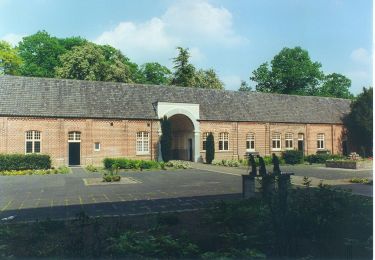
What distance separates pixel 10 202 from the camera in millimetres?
11734

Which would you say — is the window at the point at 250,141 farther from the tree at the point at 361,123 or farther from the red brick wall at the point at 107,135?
the tree at the point at 361,123

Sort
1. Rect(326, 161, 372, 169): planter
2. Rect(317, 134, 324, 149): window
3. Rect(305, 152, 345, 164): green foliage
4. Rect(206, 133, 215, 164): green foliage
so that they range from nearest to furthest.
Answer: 1. Rect(326, 161, 372, 169): planter
2. Rect(206, 133, 215, 164): green foliage
3. Rect(305, 152, 345, 164): green foliage
4. Rect(317, 134, 324, 149): window

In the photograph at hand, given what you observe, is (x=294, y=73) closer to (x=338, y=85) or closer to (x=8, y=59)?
(x=338, y=85)

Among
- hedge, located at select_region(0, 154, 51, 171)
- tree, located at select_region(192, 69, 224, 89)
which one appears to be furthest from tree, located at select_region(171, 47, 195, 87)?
hedge, located at select_region(0, 154, 51, 171)

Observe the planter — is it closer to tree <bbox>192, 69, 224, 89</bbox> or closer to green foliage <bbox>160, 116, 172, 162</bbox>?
green foliage <bbox>160, 116, 172, 162</bbox>

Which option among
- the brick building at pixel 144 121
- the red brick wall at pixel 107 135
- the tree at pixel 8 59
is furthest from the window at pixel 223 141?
the tree at pixel 8 59

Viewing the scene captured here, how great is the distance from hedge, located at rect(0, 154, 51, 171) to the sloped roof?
4020 mm

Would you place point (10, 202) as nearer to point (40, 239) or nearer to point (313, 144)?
point (40, 239)

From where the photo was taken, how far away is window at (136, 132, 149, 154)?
98.1ft

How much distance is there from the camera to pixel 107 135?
28.4 metres

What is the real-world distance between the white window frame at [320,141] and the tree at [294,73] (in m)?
21.5

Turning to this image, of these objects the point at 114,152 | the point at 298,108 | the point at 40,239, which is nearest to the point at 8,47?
the point at 114,152

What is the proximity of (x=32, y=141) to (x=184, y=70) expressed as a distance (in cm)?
3078

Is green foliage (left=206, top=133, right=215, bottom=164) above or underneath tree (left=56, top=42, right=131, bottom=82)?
underneath
